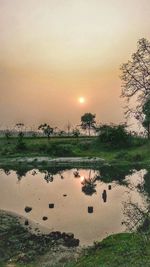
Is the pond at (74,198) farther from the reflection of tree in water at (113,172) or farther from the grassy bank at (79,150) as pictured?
the grassy bank at (79,150)

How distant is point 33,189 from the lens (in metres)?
54.8

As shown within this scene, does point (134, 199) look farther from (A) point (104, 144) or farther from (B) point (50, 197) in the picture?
(A) point (104, 144)

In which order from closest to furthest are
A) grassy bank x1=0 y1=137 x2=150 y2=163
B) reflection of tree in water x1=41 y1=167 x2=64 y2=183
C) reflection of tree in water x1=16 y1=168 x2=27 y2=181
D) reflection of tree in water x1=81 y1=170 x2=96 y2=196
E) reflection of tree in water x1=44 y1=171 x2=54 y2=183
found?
reflection of tree in water x1=81 y1=170 x2=96 y2=196 < reflection of tree in water x1=44 y1=171 x2=54 y2=183 < reflection of tree in water x1=41 y1=167 x2=64 y2=183 < reflection of tree in water x1=16 y1=168 x2=27 y2=181 < grassy bank x1=0 y1=137 x2=150 y2=163

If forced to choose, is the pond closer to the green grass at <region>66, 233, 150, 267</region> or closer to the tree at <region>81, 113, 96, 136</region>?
the green grass at <region>66, 233, 150, 267</region>

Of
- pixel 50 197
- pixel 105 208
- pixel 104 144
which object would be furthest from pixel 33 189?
pixel 104 144

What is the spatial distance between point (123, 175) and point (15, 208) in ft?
94.8

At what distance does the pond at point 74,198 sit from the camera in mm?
31989

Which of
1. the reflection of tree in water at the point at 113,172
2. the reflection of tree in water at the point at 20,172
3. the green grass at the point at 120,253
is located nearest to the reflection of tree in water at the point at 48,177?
the reflection of tree in water at the point at 20,172

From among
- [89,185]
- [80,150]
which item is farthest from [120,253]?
[80,150]

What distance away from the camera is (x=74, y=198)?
46.1m

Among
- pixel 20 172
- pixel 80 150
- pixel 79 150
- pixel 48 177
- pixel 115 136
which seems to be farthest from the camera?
pixel 115 136

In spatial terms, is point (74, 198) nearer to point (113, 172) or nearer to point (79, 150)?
point (113, 172)

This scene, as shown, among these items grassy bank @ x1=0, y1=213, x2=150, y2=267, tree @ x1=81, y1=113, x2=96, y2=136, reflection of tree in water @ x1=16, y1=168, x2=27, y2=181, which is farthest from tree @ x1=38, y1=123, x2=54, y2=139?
grassy bank @ x1=0, y1=213, x2=150, y2=267

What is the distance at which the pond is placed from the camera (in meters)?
32.0
